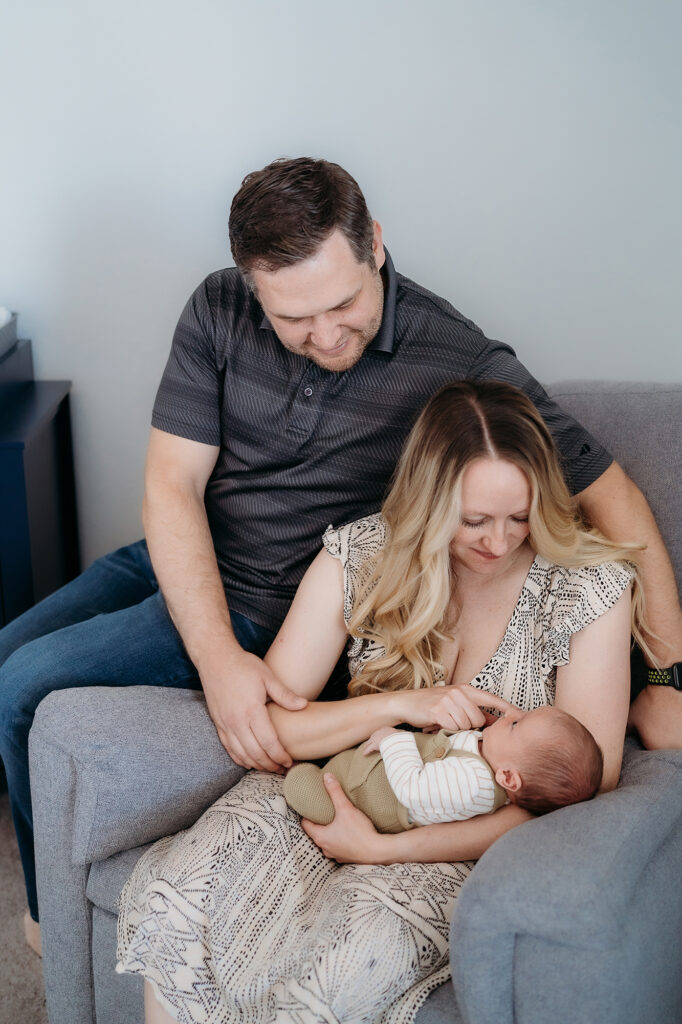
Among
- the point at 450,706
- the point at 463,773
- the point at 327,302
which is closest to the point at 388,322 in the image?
the point at 327,302

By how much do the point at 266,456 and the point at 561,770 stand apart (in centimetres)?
81

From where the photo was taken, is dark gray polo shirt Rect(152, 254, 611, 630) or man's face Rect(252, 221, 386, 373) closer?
man's face Rect(252, 221, 386, 373)

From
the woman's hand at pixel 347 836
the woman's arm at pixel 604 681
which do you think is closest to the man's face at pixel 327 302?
the woman's arm at pixel 604 681

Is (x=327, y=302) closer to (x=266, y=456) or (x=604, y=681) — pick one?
(x=266, y=456)

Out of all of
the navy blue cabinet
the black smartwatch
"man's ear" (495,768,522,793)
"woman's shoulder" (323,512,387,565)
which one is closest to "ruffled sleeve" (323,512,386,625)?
"woman's shoulder" (323,512,387,565)

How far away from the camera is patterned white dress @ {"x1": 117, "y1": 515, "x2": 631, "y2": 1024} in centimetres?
115

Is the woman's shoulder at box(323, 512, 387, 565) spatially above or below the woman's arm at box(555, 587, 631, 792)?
above

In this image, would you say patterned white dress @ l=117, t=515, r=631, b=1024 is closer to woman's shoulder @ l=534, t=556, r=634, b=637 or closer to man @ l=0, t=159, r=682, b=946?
woman's shoulder @ l=534, t=556, r=634, b=637

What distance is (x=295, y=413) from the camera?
67.8 inches

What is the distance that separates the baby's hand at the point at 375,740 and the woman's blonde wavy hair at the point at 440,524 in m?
0.13

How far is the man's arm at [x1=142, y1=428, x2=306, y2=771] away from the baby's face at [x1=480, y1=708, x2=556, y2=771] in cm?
33

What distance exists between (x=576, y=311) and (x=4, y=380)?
1.31m

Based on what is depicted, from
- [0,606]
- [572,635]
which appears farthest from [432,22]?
[0,606]

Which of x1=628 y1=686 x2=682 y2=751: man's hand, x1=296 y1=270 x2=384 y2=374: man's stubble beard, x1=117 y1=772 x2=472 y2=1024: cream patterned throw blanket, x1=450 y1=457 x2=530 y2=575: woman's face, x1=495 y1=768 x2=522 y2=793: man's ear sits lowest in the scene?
x1=117 y1=772 x2=472 y2=1024: cream patterned throw blanket
